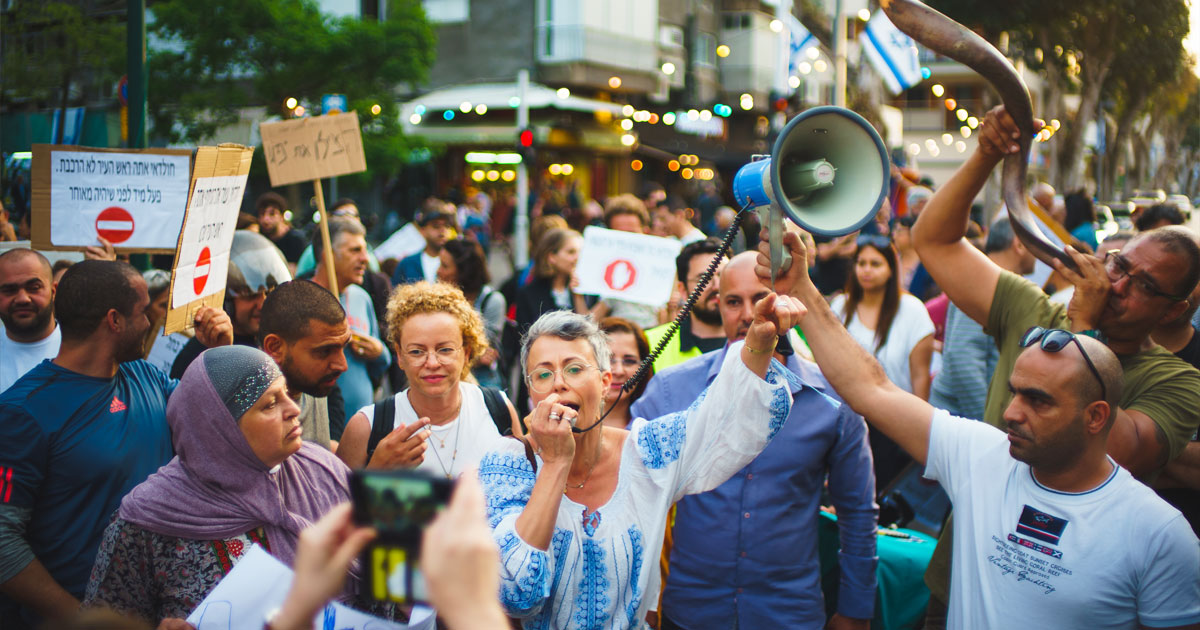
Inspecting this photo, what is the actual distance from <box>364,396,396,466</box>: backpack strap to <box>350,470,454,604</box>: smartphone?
211 centimetres

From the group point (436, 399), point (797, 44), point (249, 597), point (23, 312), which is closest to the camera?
point (249, 597)

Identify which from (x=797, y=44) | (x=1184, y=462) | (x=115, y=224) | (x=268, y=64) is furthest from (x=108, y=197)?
(x=268, y=64)

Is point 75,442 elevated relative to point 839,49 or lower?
lower

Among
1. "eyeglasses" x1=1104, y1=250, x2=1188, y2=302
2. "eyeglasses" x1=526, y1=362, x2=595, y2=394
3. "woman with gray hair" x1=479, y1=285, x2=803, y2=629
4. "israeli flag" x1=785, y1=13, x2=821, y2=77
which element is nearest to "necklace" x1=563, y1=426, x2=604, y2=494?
"woman with gray hair" x1=479, y1=285, x2=803, y2=629

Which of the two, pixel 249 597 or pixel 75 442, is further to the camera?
pixel 75 442

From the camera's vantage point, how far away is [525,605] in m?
2.17

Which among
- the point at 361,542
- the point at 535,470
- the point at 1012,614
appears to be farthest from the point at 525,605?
the point at 1012,614

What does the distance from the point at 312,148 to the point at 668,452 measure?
3.34m

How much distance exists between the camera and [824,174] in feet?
7.99

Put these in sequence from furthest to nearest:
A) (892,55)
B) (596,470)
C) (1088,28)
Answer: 1. (1088,28)
2. (892,55)
3. (596,470)

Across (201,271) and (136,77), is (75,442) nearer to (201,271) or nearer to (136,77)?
(201,271)

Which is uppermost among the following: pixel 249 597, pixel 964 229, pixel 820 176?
pixel 820 176

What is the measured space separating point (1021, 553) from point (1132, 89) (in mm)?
23510

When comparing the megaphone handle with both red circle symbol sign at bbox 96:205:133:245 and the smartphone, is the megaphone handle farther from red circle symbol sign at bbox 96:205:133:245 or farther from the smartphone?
red circle symbol sign at bbox 96:205:133:245
